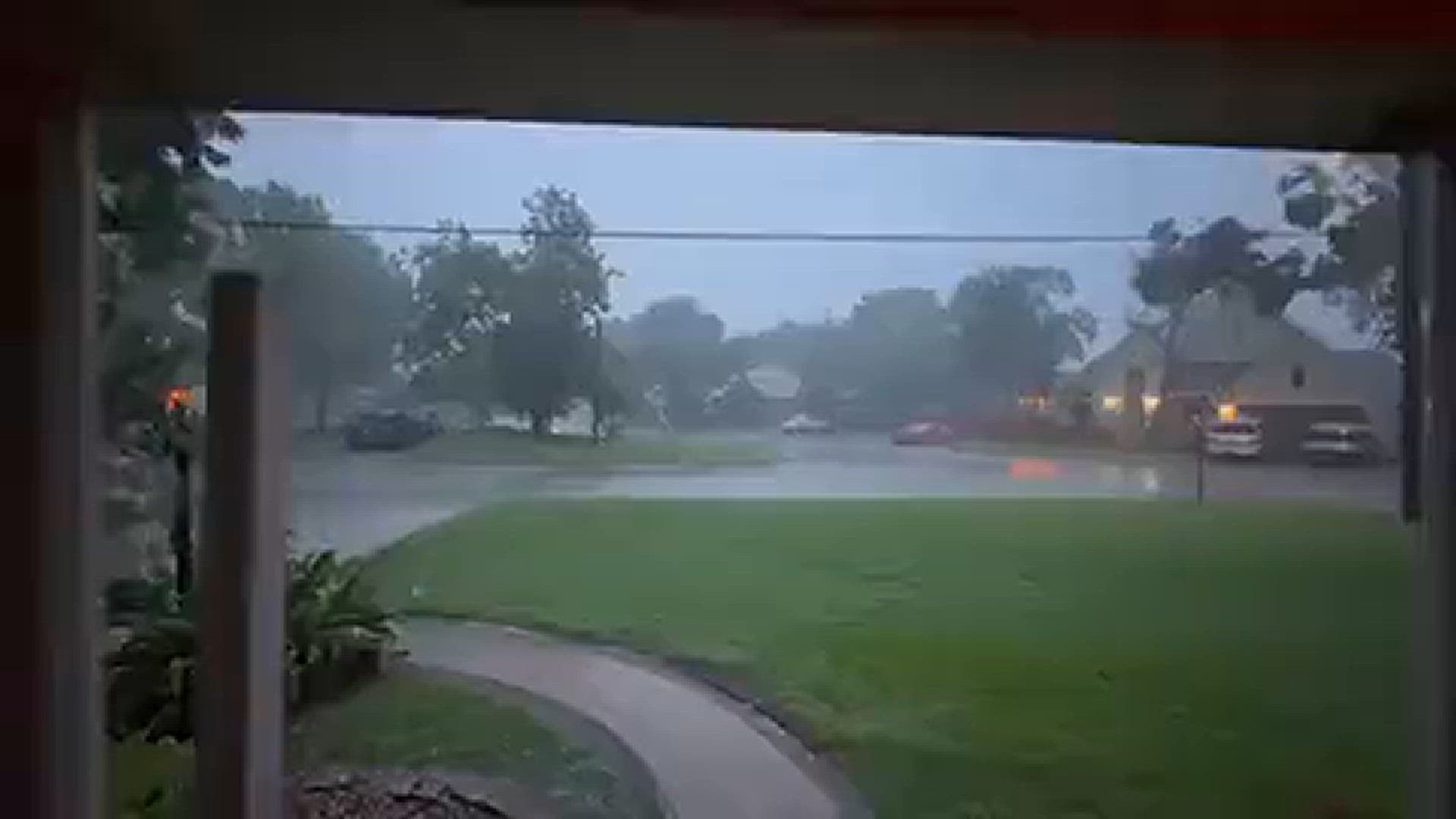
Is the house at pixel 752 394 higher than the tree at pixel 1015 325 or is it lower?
lower

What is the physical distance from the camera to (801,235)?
1.95 metres

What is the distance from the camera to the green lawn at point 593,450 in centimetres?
192

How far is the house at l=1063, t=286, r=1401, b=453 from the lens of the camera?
198 centimetres

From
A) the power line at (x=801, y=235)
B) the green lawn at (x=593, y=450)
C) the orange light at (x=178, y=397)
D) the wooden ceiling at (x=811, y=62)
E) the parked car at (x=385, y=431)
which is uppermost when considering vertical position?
the wooden ceiling at (x=811, y=62)

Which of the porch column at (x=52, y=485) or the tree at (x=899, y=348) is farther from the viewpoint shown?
the tree at (x=899, y=348)

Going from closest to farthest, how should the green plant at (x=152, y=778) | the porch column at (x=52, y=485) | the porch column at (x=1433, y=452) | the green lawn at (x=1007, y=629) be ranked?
the porch column at (x=52, y=485), the green plant at (x=152, y=778), the porch column at (x=1433, y=452), the green lawn at (x=1007, y=629)

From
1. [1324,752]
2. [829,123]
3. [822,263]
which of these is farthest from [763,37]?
[1324,752]

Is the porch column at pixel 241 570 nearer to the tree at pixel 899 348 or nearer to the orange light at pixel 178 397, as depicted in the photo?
the orange light at pixel 178 397

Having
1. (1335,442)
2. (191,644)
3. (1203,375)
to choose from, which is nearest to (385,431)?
(191,644)

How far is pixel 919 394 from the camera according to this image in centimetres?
195

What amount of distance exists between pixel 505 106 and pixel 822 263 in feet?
1.62

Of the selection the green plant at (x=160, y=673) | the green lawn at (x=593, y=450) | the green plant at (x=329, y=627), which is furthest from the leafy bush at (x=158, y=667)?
the green lawn at (x=593, y=450)

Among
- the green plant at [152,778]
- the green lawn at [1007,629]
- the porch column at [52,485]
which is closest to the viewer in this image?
the porch column at [52,485]

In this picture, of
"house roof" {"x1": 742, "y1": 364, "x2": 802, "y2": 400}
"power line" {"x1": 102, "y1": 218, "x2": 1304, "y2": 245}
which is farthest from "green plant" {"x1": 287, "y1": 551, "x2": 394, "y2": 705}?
"house roof" {"x1": 742, "y1": 364, "x2": 802, "y2": 400}
